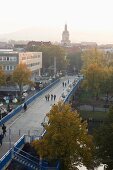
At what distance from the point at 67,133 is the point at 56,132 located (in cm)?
92

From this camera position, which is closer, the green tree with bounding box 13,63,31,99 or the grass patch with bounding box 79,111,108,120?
the grass patch with bounding box 79,111,108,120

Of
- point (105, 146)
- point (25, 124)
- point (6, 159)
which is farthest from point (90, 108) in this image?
point (6, 159)

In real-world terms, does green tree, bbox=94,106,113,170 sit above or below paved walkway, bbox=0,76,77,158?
above

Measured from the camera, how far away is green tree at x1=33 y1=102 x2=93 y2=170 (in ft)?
119

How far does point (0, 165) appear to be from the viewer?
32469mm

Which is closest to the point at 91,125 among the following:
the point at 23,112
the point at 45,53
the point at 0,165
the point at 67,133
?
the point at 23,112

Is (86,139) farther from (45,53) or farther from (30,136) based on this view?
(45,53)

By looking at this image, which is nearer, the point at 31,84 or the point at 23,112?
the point at 23,112

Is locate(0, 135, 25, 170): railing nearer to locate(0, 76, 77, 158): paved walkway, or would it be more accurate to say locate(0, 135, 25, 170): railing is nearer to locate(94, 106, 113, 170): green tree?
locate(0, 76, 77, 158): paved walkway

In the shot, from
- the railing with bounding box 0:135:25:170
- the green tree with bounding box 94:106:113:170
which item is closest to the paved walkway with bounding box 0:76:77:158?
the railing with bounding box 0:135:25:170

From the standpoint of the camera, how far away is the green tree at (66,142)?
1428 inches

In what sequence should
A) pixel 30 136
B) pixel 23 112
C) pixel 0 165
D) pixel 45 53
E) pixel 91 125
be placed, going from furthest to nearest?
pixel 45 53
pixel 91 125
pixel 23 112
pixel 30 136
pixel 0 165

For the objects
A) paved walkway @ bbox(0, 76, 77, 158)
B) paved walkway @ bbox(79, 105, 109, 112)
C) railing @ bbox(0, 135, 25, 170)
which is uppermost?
railing @ bbox(0, 135, 25, 170)

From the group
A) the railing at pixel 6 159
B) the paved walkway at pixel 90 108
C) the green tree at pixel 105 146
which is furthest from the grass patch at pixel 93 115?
the railing at pixel 6 159
